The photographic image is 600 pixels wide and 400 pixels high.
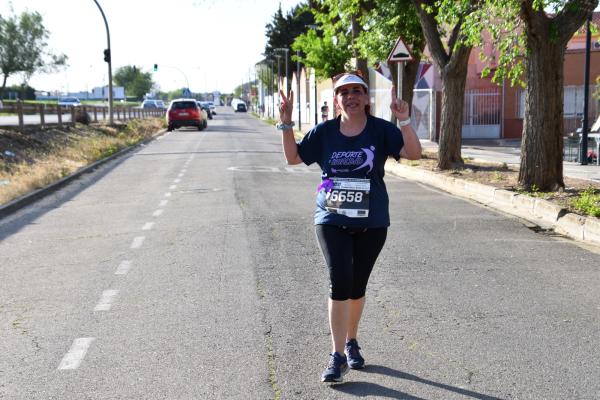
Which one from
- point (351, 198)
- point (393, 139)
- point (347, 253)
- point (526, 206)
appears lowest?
point (526, 206)

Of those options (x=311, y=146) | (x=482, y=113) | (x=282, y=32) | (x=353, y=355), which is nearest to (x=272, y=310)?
(x=353, y=355)

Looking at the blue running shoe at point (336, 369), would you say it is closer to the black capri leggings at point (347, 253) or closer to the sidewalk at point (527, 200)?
the black capri leggings at point (347, 253)

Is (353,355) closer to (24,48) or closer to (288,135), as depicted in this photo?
(288,135)

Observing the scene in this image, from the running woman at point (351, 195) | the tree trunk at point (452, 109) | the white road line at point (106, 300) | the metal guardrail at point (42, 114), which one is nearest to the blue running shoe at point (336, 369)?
the running woman at point (351, 195)

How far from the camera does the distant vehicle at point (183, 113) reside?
46.4 metres

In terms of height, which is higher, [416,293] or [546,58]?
[546,58]

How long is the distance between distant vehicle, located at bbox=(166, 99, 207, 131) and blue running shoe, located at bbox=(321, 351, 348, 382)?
42.7 m

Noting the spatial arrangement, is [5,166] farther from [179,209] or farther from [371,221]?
[371,221]

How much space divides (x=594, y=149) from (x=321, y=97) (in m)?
44.3

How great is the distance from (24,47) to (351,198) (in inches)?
4297

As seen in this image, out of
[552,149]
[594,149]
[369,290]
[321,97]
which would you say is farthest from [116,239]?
[321,97]

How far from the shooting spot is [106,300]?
6.41 meters

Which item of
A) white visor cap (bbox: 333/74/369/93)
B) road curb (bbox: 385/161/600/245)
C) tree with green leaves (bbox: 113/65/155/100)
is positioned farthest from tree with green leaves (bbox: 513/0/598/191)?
tree with green leaves (bbox: 113/65/155/100)

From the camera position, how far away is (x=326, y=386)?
4.38 metres
